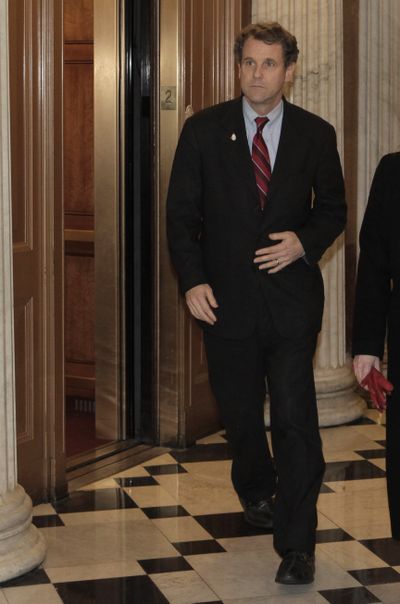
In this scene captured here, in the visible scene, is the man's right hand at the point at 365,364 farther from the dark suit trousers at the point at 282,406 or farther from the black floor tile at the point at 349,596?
the black floor tile at the point at 349,596

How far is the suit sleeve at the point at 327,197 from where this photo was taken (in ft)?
14.3

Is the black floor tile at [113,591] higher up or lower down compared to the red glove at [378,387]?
lower down

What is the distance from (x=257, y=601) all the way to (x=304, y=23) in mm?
3520

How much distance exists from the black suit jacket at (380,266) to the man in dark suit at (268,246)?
2.14 ft

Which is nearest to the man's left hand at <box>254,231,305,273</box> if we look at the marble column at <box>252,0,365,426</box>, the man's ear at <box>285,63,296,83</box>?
the man's ear at <box>285,63,296,83</box>

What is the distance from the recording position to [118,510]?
5.13 meters

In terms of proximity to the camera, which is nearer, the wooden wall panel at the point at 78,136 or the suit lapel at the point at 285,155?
the suit lapel at the point at 285,155

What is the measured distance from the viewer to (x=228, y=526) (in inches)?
194

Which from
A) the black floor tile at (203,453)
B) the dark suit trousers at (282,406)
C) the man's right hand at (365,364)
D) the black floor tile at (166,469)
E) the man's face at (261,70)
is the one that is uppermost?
the man's face at (261,70)

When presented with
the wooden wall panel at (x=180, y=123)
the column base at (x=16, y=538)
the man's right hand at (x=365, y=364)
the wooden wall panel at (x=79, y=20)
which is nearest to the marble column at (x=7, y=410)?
the column base at (x=16, y=538)

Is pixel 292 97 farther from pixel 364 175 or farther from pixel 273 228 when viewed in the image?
pixel 273 228

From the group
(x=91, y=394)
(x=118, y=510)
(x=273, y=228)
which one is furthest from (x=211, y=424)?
(x=273, y=228)

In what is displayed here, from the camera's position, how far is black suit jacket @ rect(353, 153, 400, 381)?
11.8ft

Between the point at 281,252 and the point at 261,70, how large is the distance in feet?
2.12
